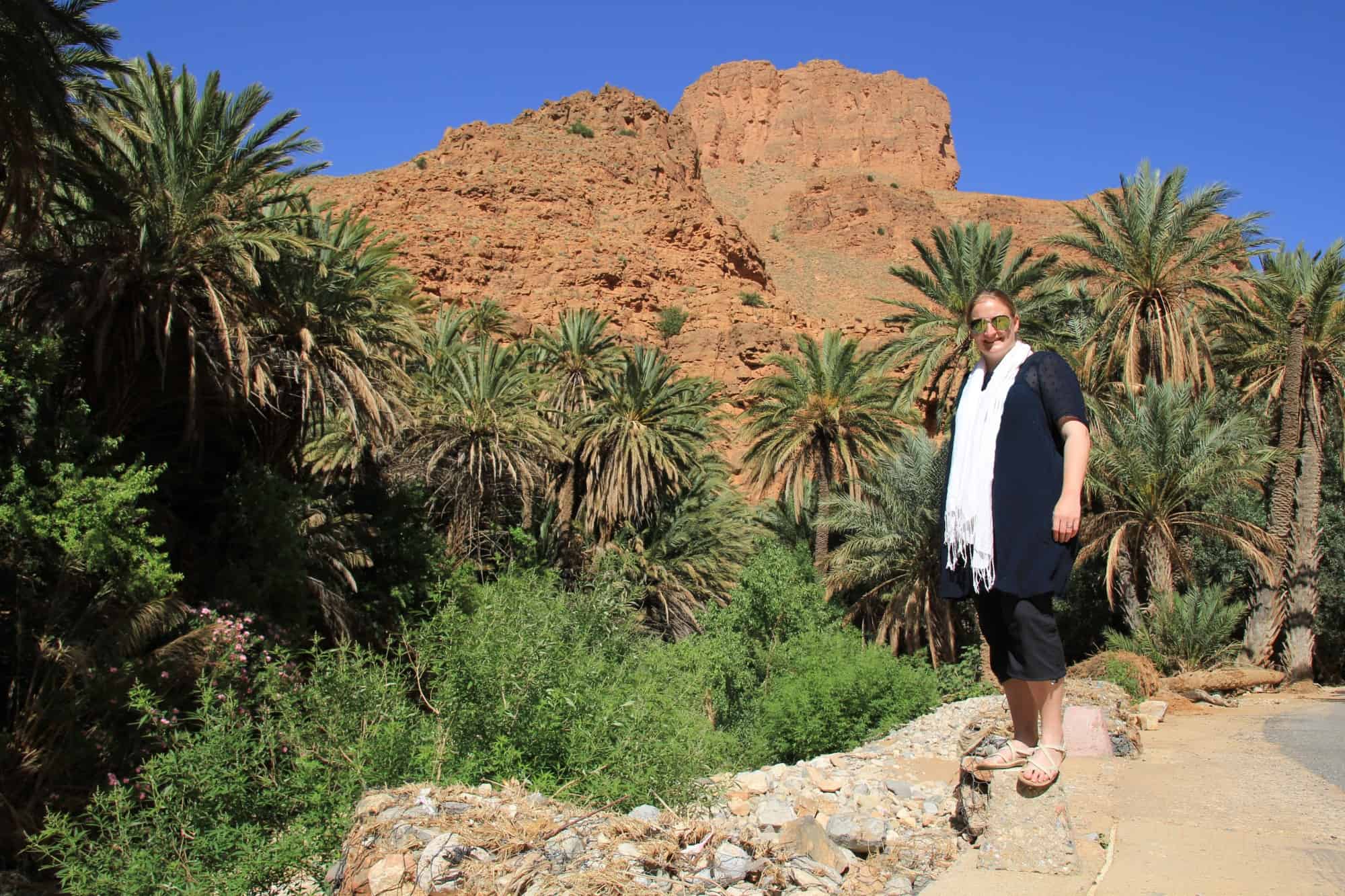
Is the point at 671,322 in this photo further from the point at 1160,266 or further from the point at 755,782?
the point at 755,782

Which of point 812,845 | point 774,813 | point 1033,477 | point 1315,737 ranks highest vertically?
point 1033,477

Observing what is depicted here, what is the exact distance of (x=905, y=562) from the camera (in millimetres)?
20266

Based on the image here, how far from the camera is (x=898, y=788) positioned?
7.70 metres

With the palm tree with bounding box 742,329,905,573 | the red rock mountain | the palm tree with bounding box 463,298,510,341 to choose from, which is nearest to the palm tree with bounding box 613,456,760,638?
the palm tree with bounding box 742,329,905,573

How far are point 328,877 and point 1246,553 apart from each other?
19.2m

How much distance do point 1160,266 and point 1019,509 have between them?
19.8m

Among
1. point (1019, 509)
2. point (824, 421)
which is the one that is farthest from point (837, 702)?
point (1019, 509)

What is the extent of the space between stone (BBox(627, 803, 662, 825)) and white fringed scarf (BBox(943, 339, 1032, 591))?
220 centimetres

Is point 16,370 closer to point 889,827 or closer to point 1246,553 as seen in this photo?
point 889,827

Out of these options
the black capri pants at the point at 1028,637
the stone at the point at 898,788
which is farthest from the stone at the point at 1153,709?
the black capri pants at the point at 1028,637

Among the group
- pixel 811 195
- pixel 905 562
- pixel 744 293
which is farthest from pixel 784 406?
pixel 811 195

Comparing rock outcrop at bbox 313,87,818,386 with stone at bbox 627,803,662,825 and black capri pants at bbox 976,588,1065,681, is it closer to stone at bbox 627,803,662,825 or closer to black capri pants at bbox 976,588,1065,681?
stone at bbox 627,803,662,825

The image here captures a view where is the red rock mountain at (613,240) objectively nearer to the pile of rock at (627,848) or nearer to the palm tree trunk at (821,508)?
the palm tree trunk at (821,508)

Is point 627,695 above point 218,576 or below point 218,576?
below
